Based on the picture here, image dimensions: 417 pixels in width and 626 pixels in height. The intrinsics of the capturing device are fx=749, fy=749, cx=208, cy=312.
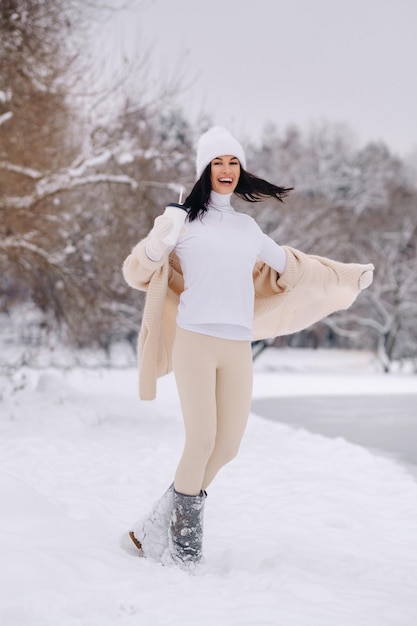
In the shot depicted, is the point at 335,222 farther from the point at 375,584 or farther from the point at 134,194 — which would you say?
the point at 375,584

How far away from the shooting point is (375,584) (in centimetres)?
314

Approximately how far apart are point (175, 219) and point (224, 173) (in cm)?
42

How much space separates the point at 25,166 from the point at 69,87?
3.59 ft

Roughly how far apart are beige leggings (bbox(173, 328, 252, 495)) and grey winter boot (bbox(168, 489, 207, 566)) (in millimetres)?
47

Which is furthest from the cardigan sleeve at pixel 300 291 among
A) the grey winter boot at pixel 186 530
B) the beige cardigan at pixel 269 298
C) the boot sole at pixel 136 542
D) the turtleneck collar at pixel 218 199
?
the boot sole at pixel 136 542

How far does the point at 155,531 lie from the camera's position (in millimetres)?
3281

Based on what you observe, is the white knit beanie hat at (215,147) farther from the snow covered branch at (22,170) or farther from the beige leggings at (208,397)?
the snow covered branch at (22,170)

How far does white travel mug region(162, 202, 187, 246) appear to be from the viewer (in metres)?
3.08

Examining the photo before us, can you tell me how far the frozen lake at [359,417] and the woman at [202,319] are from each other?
12.0 feet

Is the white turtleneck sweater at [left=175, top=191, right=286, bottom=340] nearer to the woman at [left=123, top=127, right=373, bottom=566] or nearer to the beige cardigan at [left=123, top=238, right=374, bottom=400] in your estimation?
the woman at [left=123, top=127, right=373, bottom=566]

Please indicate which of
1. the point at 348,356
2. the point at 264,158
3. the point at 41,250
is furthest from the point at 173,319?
the point at 348,356

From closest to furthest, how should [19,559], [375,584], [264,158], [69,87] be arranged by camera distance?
1. [19,559]
2. [375,584]
3. [69,87]
4. [264,158]

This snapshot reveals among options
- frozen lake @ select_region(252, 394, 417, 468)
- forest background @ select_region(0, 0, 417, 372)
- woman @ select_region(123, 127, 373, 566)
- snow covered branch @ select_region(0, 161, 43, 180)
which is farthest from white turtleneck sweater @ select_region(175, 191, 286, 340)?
snow covered branch @ select_region(0, 161, 43, 180)

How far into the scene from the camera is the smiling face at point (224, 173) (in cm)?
337
